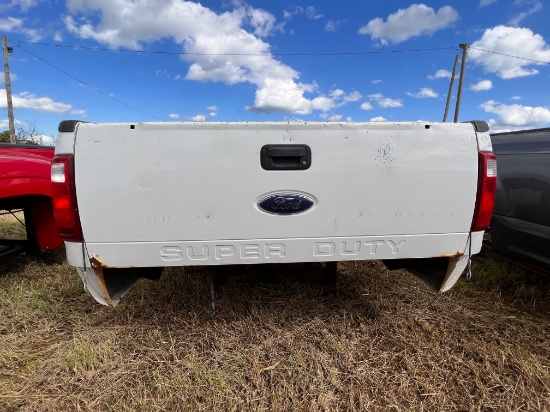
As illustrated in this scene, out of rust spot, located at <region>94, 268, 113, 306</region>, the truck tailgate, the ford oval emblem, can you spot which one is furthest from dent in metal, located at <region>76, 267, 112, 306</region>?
the ford oval emblem

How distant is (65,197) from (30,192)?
6.04 feet

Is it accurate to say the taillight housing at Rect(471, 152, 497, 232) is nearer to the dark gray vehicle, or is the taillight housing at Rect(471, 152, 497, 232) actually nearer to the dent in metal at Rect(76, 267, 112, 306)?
the dark gray vehicle

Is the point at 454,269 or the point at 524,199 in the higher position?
the point at 524,199

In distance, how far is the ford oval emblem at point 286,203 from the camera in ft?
6.17

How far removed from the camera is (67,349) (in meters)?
2.37

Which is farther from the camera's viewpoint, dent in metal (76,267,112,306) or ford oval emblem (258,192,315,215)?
dent in metal (76,267,112,306)

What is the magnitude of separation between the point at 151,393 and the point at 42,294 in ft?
6.12

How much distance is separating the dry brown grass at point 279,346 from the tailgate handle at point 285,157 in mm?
1074

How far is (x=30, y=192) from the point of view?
3.24m

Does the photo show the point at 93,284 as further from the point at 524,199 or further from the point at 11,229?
the point at 11,229

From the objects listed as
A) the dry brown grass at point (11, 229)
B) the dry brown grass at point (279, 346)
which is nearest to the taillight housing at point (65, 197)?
the dry brown grass at point (279, 346)

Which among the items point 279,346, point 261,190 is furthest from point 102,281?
point 279,346

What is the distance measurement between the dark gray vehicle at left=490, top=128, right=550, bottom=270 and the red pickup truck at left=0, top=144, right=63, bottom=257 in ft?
13.5

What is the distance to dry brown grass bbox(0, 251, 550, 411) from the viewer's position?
6.46 ft
